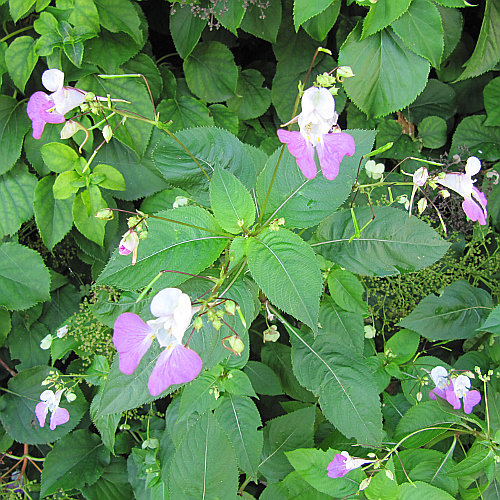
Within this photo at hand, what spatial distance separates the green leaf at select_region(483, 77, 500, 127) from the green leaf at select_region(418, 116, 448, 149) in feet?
0.41

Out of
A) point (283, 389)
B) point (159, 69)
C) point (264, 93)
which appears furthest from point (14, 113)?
point (283, 389)

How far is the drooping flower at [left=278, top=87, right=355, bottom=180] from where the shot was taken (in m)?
0.63

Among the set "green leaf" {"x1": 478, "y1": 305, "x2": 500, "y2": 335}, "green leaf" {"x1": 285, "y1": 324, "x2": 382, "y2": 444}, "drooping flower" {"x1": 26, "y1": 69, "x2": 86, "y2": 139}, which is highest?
"drooping flower" {"x1": 26, "y1": 69, "x2": 86, "y2": 139}

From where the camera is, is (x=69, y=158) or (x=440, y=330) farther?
(x=440, y=330)

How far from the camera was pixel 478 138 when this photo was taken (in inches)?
54.7

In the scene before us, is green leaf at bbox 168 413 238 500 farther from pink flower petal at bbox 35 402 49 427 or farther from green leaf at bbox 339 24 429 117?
green leaf at bbox 339 24 429 117

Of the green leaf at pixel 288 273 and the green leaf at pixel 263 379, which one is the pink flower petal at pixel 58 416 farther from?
the green leaf at pixel 288 273

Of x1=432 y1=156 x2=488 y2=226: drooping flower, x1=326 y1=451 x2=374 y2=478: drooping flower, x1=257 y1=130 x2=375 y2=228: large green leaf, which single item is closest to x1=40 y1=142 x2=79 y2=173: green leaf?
x1=257 y1=130 x2=375 y2=228: large green leaf

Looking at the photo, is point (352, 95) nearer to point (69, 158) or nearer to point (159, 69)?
point (159, 69)

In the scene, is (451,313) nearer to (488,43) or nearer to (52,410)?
(488,43)

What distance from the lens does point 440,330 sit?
1232mm

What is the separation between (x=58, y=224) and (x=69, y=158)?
0.18 meters

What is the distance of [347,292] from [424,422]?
1.23 feet

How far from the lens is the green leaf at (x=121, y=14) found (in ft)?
3.40
